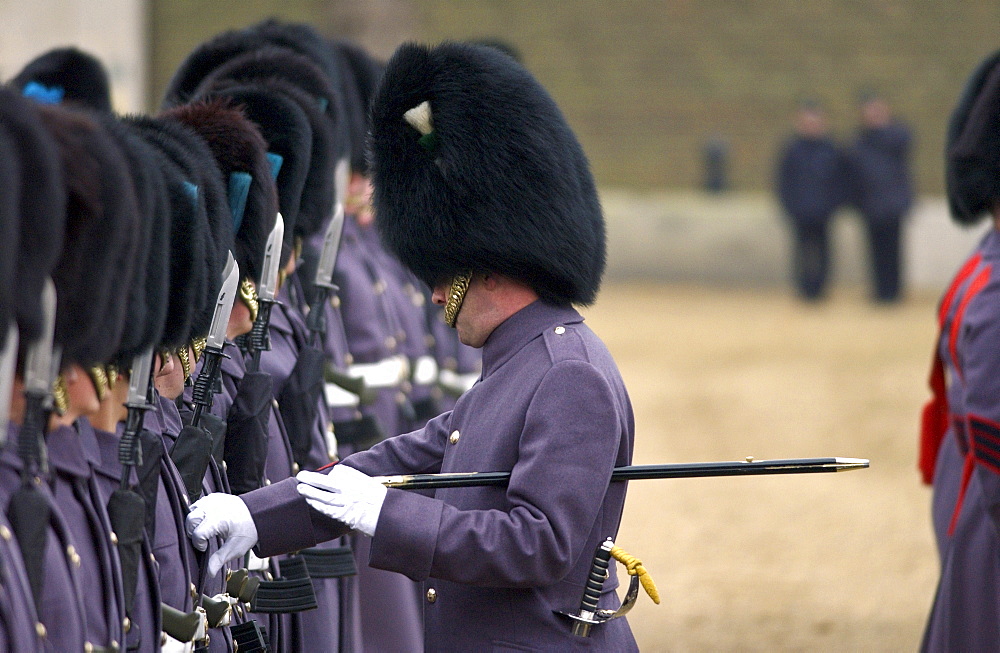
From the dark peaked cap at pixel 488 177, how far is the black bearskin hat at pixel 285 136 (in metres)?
0.83

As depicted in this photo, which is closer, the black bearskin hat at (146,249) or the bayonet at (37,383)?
the bayonet at (37,383)

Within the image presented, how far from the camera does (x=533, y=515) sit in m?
2.35

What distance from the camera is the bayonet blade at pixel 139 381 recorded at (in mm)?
2328

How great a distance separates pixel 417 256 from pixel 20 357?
87cm

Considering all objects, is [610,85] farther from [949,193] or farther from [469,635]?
[469,635]

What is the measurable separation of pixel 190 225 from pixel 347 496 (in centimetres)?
55

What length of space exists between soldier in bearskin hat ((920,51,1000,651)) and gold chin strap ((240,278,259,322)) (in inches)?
65.6

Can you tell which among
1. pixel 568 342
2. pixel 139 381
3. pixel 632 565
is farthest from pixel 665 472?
pixel 139 381

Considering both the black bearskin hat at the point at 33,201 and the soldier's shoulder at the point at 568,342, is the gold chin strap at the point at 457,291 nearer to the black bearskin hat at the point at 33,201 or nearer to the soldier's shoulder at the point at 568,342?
the soldier's shoulder at the point at 568,342

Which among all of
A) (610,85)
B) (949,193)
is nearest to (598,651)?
(949,193)

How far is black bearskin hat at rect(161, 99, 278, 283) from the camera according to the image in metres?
3.01

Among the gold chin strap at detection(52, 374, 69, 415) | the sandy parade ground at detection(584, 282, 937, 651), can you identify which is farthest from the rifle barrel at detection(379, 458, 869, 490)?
the sandy parade ground at detection(584, 282, 937, 651)

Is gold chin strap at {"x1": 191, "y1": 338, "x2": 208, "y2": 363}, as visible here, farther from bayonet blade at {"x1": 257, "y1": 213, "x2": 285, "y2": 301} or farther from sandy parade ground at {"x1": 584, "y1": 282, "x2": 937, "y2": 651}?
sandy parade ground at {"x1": 584, "y1": 282, "x2": 937, "y2": 651}

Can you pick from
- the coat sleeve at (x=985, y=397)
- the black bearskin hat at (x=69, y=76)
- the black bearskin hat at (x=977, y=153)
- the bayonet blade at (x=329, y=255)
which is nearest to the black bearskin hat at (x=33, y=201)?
the bayonet blade at (x=329, y=255)
